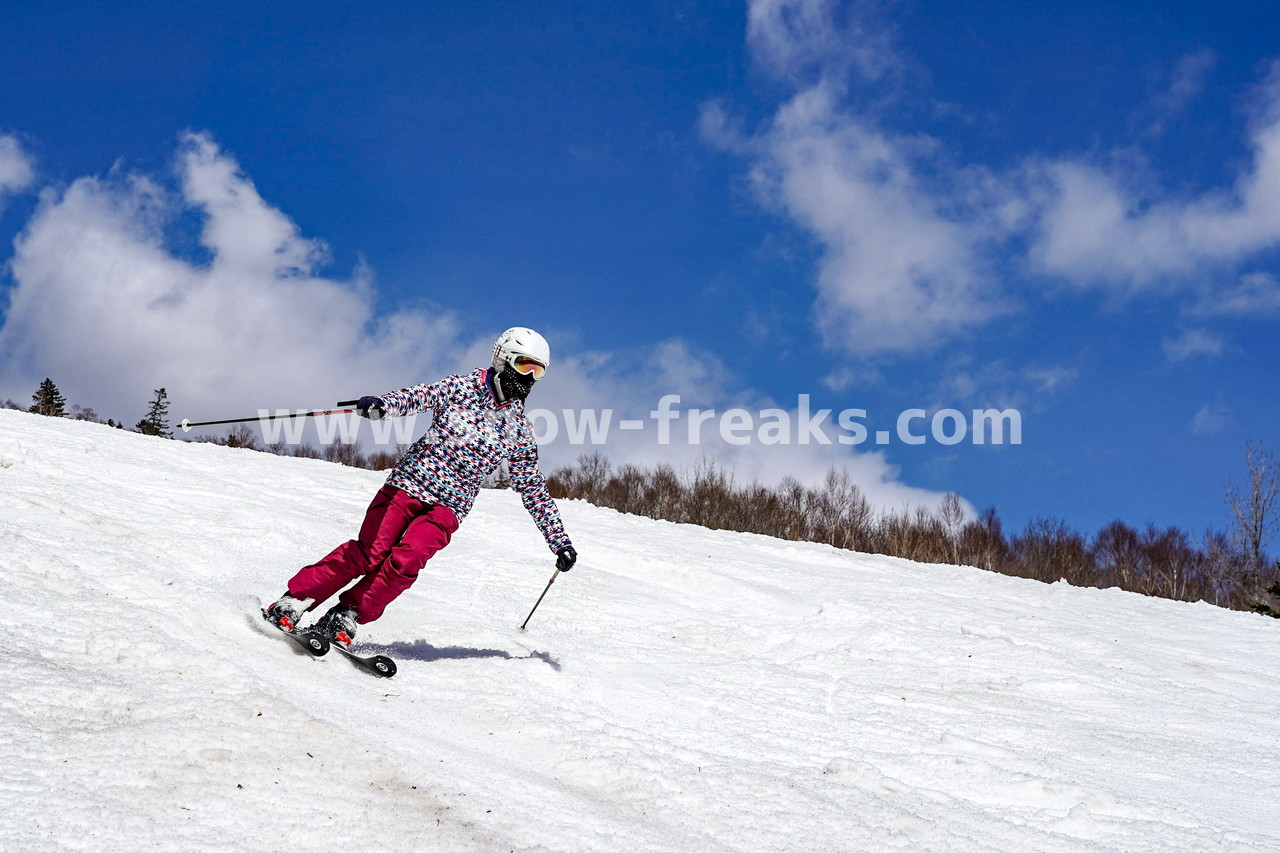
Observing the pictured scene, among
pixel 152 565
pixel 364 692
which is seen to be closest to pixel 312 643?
pixel 364 692

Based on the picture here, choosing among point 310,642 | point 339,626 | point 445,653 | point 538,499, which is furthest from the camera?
point 538,499

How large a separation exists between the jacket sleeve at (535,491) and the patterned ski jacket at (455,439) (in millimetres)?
192

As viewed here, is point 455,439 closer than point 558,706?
No

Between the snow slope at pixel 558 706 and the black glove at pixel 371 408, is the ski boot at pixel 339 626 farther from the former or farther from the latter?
the black glove at pixel 371 408

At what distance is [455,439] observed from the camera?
5832 mm

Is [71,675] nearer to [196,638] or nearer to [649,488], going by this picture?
[196,638]

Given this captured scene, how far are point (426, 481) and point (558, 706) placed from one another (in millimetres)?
1708

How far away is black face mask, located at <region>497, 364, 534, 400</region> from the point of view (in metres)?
5.96

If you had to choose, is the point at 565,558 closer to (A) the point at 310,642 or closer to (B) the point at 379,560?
(B) the point at 379,560

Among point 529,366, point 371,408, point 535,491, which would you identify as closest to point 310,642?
point 371,408

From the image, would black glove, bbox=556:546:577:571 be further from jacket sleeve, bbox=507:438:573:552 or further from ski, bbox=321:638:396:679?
ski, bbox=321:638:396:679

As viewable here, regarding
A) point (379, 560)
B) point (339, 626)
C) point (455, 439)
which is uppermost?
point (455, 439)

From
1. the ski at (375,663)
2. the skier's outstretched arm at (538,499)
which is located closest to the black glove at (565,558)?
the skier's outstretched arm at (538,499)

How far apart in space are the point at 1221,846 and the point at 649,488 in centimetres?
4116
